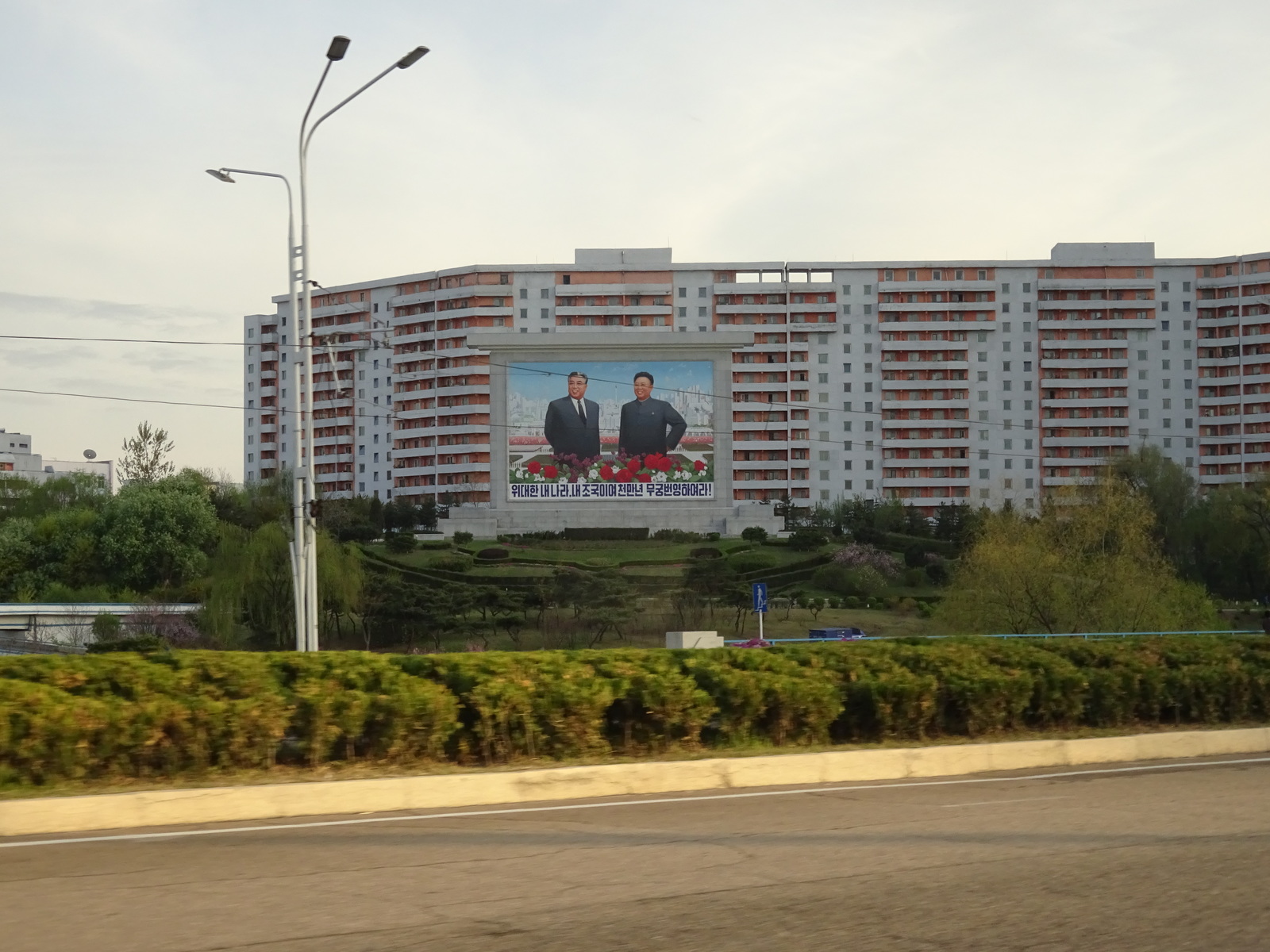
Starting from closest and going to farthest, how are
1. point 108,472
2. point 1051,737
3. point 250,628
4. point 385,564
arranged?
point 1051,737
point 250,628
point 385,564
point 108,472

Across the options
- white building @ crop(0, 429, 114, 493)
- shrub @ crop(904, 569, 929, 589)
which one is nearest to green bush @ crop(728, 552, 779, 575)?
shrub @ crop(904, 569, 929, 589)

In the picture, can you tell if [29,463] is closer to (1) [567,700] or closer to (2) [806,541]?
(2) [806,541]

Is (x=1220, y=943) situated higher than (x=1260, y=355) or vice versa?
(x=1260, y=355)

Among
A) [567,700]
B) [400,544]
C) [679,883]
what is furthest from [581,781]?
[400,544]

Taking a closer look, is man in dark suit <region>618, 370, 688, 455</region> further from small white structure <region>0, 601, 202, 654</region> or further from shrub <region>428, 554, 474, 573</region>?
small white structure <region>0, 601, 202, 654</region>

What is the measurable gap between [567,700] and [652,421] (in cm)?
8848

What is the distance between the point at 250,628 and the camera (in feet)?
186

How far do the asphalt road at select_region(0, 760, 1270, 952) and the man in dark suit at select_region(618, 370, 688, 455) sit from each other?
295ft

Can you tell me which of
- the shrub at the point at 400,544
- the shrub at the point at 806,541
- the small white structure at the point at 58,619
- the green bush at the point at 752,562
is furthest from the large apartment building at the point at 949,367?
the small white structure at the point at 58,619

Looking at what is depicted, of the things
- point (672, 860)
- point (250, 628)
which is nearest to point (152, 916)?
point (672, 860)

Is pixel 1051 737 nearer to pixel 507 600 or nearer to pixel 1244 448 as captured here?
pixel 507 600

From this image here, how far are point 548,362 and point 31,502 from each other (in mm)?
40485

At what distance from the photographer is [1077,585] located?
4544 centimetres

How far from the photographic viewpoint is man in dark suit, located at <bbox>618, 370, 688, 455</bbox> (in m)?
100
